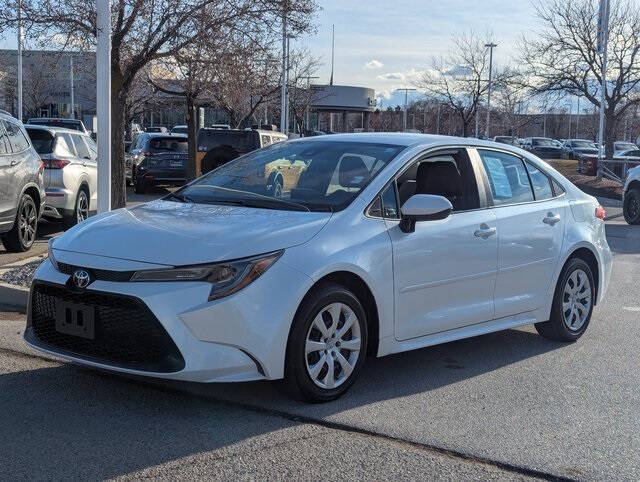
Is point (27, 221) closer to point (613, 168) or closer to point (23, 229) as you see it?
point (23, 229)

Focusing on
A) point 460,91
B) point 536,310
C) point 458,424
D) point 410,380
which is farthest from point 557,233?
point 460,91

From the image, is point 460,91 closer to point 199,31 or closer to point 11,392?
point 199,31

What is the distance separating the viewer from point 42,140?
39.2 feet

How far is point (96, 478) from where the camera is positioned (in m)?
3.81

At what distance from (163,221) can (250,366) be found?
1.14 m

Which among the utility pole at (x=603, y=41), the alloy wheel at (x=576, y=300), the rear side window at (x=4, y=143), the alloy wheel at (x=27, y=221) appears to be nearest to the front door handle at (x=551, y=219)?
the alloy wheel at (x=576, y=300)

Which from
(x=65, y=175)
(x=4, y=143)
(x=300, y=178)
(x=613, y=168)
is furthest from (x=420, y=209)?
(x=613, y=168)

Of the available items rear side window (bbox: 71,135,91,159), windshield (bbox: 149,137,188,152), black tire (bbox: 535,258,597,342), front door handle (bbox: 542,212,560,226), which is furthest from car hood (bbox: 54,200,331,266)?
windshield (bbox: 149,137,188,152)

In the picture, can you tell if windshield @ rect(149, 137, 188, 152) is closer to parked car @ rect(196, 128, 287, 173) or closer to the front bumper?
parked car @ rect(196, 128, 287, 173)

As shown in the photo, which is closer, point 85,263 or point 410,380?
point 85,263

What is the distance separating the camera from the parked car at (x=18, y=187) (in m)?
9.45

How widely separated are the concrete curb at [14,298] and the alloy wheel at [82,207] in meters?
4.62

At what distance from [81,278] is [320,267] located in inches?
53.8

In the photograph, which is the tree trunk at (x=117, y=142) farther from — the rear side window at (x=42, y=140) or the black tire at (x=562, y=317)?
the black tire at (x=562, y=317)
